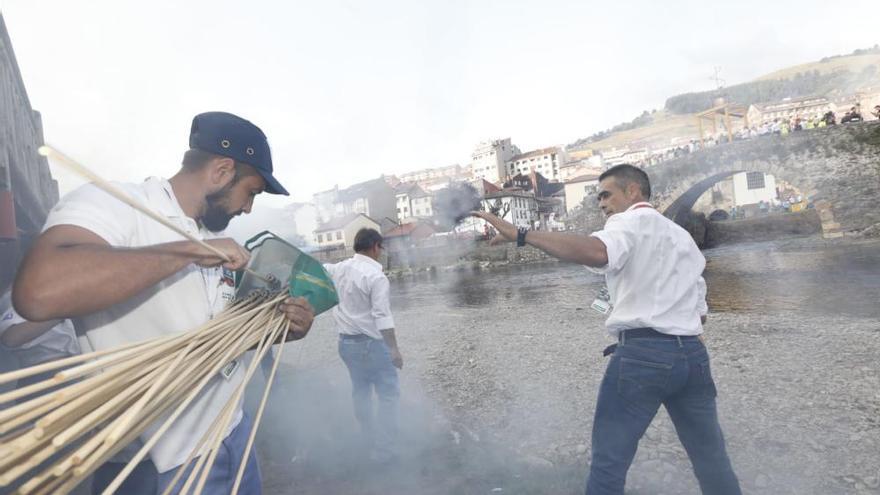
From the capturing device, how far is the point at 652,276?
2516 mm

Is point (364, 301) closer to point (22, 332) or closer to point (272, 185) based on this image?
point (22, 332)

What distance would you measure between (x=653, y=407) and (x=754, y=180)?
6167cm

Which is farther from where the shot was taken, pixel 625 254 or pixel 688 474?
pixel 688 474

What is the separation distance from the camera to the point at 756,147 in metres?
29.1

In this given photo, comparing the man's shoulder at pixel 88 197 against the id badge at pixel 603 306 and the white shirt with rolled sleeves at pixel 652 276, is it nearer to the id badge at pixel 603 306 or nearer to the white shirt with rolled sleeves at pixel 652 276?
the white shirt with rolled sleeves at pixel 652 276

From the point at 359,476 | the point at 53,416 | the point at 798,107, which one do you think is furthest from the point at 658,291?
the point at 798,107

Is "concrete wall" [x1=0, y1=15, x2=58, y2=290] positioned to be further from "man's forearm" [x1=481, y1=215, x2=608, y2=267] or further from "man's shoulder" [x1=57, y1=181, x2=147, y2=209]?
"man's forearm" [x1=481, y1=215, x2=608, y2=267]

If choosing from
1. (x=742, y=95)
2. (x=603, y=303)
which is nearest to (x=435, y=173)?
(x=742, y=95)

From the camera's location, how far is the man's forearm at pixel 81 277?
1.16 meters

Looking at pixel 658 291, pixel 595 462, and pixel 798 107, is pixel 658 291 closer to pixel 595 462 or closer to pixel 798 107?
pixel 595 462

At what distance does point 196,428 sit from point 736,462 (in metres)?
3.70

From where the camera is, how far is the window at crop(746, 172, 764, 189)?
172 ft

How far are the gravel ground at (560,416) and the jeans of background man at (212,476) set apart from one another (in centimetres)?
211

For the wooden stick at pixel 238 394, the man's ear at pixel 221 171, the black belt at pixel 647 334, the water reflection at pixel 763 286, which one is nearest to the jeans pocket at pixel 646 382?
the black belt at pixel 647 334
